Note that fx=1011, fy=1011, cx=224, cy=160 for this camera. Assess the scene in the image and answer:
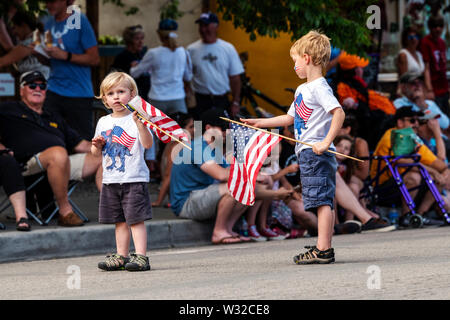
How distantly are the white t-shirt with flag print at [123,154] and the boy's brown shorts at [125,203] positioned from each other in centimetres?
6

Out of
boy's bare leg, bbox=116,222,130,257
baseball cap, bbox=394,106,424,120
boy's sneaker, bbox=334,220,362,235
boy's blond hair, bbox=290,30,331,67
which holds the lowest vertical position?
boy's sneaker, bbox=334,220,362,235

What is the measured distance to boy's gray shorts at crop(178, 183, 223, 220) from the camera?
10.5 m

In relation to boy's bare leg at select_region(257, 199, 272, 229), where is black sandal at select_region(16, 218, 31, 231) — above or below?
above

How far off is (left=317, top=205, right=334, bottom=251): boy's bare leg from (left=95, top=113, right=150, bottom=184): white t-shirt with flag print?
136cm

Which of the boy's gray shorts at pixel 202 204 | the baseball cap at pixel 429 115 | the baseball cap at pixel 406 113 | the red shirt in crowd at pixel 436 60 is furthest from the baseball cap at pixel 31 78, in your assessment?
the red shirt in crowd at pixel 436 60

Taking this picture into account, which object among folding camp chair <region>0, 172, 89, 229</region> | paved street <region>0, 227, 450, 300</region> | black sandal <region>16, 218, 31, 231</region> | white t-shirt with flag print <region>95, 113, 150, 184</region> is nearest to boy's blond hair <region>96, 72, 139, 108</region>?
white t-shirt with flag print <region>95, 113, 150, 184</region>

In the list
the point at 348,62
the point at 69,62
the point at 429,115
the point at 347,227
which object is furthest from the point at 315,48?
the point at 429,115

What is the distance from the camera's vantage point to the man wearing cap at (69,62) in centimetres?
1169

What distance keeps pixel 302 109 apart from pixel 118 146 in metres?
1.41

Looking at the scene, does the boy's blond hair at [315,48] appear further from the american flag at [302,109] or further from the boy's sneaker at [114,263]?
the boy's sneaker at [114,263]

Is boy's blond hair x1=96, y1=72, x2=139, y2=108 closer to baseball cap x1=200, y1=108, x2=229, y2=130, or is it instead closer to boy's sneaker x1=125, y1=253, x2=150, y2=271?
boy's sneaker x1=125, y1=253, x2=150, y2=271

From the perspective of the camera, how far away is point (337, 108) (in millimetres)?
7461

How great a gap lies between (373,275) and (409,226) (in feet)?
19.1

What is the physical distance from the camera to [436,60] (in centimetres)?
1697
